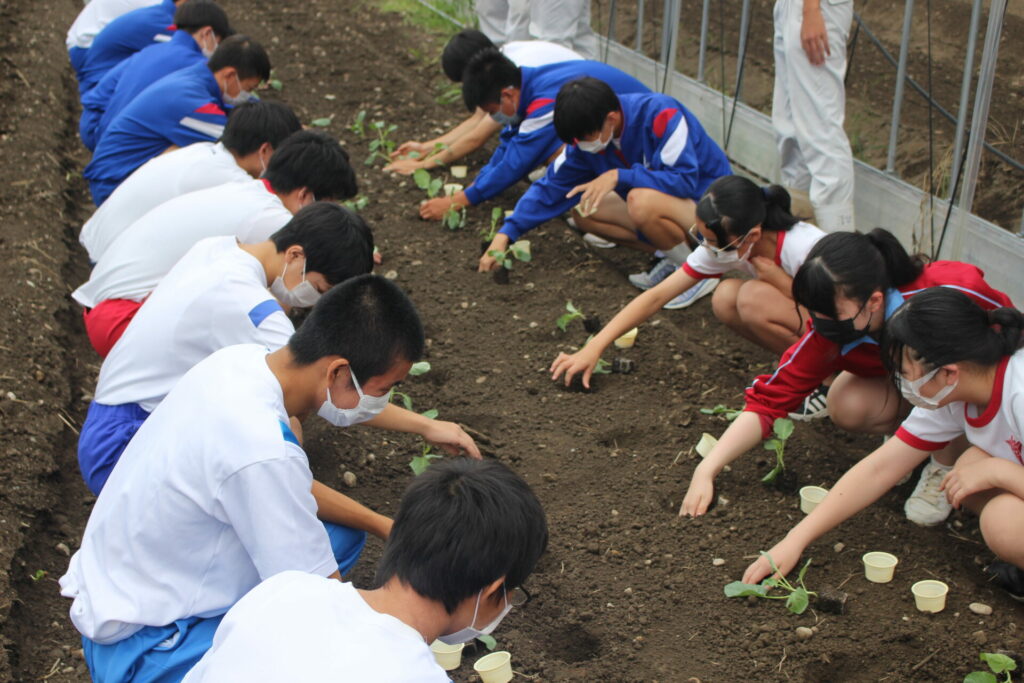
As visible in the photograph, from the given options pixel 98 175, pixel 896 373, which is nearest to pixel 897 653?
pixel 896 373

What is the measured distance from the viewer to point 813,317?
10.8 ft

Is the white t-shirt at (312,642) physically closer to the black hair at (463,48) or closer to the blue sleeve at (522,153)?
the blue sleeve at (522,153)

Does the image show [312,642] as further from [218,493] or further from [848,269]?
[848,269]

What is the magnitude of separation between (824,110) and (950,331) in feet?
8.01

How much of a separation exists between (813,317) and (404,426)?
1.35 meters

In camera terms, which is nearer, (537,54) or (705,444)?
(705,444)

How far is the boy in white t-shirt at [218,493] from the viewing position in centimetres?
222

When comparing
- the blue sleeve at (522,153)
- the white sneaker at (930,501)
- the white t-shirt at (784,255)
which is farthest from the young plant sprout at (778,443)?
the blue sleeve at (522,153)

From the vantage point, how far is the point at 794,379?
3.46 m

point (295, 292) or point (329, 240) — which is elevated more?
point (329, 240)

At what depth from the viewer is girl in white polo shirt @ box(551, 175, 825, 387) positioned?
367 centimetres

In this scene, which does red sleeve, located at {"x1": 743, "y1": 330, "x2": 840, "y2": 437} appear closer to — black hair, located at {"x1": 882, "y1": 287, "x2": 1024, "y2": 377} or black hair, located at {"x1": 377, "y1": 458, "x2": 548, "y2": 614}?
black hair, located at {"x1": 882, "y1": 287, "x2": 1024, "y2": 377}

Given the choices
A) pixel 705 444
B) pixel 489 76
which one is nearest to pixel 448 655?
pixel 705 444

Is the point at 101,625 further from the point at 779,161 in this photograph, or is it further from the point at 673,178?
the point at 779,161
